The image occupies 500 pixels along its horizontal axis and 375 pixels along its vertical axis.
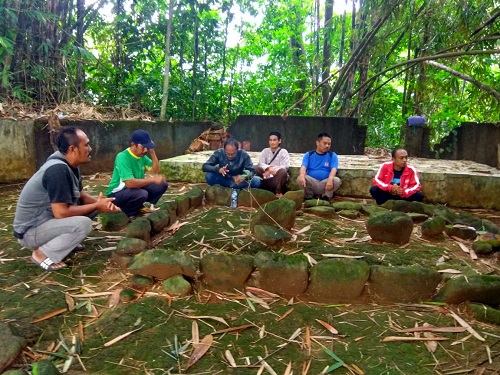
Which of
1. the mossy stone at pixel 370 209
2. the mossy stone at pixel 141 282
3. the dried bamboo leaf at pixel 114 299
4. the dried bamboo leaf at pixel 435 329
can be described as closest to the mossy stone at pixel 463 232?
Result: the mossy stone at pixel 370 209

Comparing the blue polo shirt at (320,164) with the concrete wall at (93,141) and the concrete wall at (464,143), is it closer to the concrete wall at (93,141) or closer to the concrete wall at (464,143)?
the concrete wall at (464,143)

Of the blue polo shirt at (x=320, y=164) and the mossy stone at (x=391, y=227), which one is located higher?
the blue polo shirt at (x=320, y=164)

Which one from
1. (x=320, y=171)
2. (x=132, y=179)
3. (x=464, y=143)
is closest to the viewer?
(x=132, y=179)

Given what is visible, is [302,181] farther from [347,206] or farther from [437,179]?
[437,179]

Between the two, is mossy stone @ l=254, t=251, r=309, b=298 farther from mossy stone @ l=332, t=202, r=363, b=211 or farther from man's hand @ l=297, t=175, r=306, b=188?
man's hand @ l=297, t=175, r=306, b=188

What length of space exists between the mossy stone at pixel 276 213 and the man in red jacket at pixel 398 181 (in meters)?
1.72

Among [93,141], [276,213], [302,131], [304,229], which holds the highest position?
[302,131]

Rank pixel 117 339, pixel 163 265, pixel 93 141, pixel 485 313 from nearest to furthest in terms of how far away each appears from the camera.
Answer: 1. pixel 117 339
2. pixel 485 313
3. pixel 163 265
4. pixel 93 141

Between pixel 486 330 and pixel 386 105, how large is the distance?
10251mm

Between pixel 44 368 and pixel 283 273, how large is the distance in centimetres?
159

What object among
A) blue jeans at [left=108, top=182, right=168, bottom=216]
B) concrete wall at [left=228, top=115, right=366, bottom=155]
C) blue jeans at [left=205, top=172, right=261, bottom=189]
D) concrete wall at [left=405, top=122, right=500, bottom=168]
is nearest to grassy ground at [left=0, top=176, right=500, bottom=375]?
blue jeans at [left=108, top=182, right=168, bottom=216]

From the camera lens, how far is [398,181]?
530cm

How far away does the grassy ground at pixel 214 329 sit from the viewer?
7.34 feet

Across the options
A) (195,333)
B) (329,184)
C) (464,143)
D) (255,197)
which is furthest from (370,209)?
(464,143)
